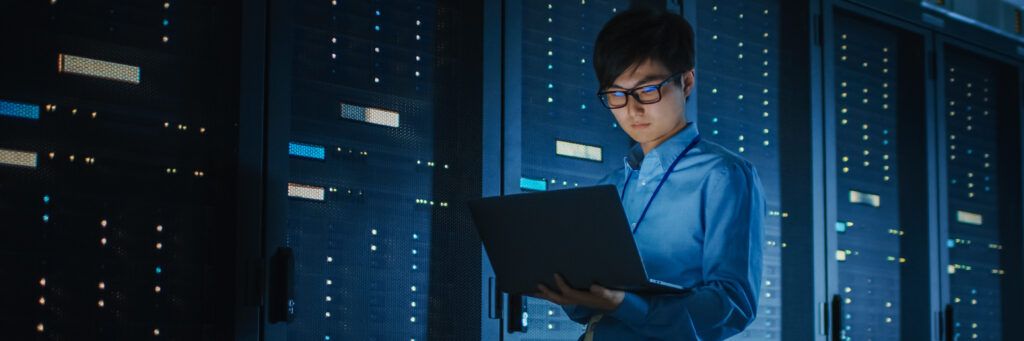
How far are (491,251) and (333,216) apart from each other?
0.75 m

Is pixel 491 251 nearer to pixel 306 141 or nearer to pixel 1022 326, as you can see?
pixel 306 141

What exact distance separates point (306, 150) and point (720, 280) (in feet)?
3.52

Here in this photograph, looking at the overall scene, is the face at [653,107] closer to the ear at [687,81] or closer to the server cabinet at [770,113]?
the ear at [687,81]

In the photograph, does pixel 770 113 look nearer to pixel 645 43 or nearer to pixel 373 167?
pixel 373 167

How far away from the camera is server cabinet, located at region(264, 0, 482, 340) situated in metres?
2.17

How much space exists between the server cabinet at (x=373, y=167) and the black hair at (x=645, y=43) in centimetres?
81

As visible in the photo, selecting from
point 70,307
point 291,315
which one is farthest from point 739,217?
point 70,307

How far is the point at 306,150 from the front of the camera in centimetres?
222

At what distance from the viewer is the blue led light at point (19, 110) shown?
1.80m

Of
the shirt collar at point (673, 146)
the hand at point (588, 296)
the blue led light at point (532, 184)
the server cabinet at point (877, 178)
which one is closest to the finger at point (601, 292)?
the hand at point (588, 296)

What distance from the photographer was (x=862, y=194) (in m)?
3.89

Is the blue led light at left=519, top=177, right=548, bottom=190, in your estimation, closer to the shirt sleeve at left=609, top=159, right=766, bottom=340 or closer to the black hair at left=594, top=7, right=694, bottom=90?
the black hair at left=594, top=7, right=694, bottom=90

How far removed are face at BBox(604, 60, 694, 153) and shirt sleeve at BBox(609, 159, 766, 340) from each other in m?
0.14

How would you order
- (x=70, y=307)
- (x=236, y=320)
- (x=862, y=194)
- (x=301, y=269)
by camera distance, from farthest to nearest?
(x=862, y=194) → (x=301, y=269) → (x=236, y=320) → (x=70, y=307)
